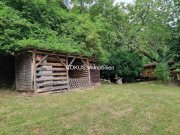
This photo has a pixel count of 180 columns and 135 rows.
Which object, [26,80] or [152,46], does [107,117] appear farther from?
[152,46]

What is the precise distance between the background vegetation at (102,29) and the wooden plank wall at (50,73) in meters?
0.79

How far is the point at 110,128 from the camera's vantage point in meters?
6.22

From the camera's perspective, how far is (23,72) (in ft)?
42.6

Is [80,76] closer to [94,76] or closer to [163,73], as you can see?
[94,76]

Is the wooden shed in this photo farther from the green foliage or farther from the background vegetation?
the green foliage

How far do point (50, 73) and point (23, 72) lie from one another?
168cm

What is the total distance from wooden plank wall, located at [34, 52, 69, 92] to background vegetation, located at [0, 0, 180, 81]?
79 centimetres

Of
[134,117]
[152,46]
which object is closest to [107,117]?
[134,117]

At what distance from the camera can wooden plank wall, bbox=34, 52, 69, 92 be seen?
12.3 metres

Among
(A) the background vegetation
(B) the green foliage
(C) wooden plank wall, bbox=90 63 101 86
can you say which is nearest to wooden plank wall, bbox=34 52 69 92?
(A) the background vegetation

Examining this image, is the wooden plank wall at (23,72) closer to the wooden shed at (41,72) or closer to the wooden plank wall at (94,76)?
the wooden shed at (41,72)

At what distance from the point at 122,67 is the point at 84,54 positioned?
338 inches

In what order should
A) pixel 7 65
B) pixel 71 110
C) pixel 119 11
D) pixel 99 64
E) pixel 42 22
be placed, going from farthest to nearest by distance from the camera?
pixel 119 11
pixel 99 64
pixel 42 22
pixel 7 65
pixel 71 110

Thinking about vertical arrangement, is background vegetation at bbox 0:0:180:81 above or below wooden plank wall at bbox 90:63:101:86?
above
